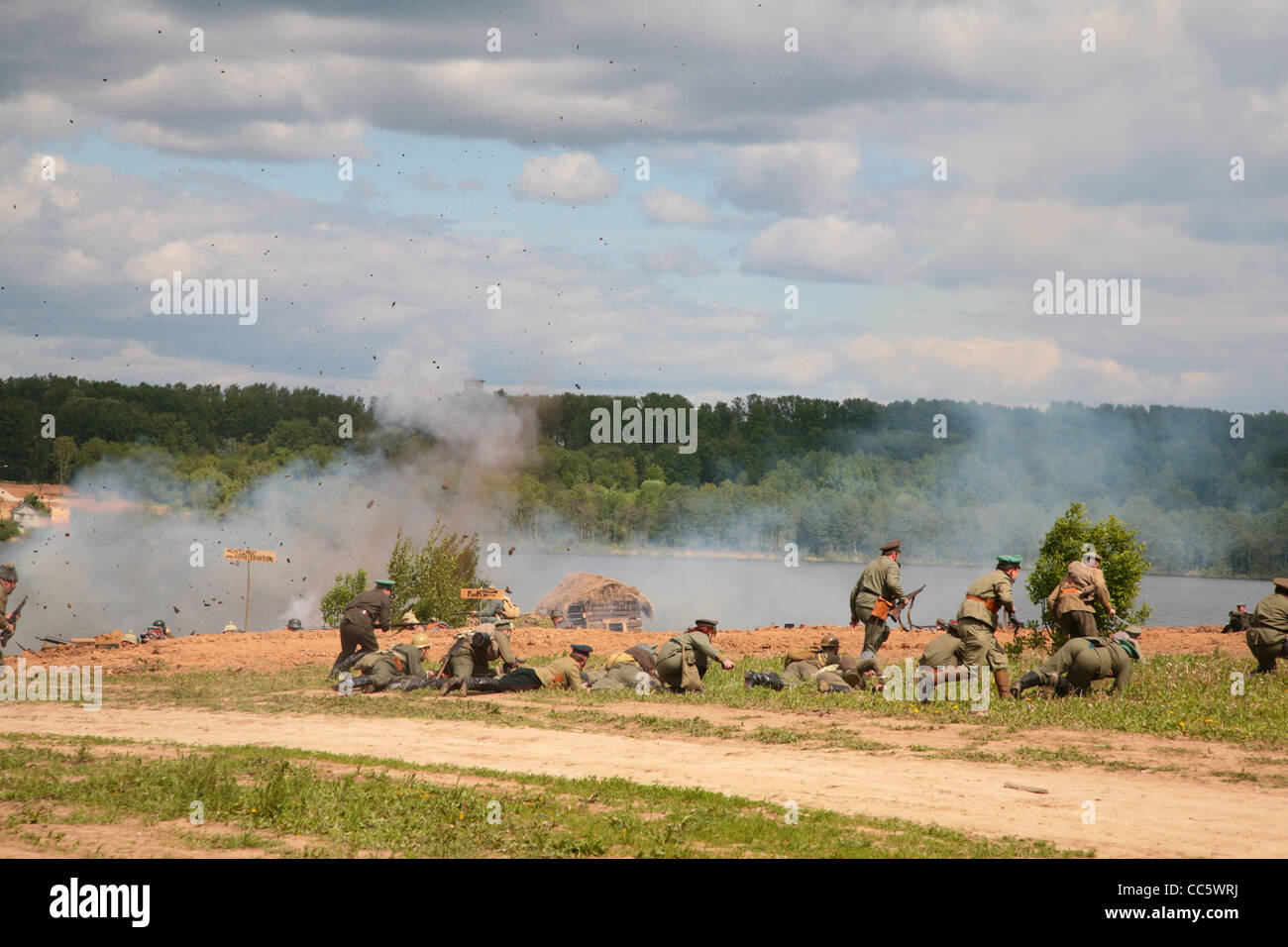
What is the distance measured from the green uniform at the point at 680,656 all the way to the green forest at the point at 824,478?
63071 millimetres

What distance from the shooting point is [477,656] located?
1855cm

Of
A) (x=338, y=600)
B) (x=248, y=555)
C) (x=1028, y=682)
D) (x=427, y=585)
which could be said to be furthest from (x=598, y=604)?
(x=1028, y=682)

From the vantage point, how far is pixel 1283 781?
10281 mm

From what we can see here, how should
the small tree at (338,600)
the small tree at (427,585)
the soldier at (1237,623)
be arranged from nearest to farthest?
the soldier at (1237,623)
the small tree at (427,585)
the small tree at (338,600)

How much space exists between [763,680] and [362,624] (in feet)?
23.1

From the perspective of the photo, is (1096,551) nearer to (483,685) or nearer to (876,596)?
(876,596)

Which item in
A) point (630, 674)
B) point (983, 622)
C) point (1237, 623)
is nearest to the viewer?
point (983, 622)

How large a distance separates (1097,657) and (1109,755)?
3.29m

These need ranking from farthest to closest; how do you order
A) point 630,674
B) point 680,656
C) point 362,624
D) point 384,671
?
1. point 362,624
2. point 384,671
3. point 630,674
4. point 680,656

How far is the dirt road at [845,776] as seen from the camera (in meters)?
8.73

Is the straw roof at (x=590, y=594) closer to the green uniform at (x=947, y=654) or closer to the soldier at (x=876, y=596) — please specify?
the soldier at (x=876, y=596)

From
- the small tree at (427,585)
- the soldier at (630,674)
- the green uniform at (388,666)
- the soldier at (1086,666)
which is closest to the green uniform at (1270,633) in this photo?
the soldier at (1086,666)

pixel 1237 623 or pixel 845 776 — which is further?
pixel 1237 623
